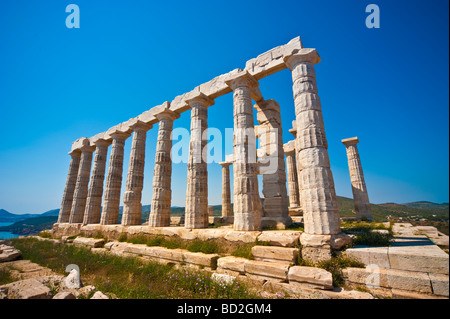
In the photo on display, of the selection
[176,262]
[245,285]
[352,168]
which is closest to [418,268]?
[245,285]

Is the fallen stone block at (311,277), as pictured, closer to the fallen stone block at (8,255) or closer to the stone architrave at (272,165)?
the stone architrave at (272,165)

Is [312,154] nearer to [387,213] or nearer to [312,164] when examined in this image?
[312,164]

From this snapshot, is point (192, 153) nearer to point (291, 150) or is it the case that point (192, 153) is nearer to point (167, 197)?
point (167, 197)

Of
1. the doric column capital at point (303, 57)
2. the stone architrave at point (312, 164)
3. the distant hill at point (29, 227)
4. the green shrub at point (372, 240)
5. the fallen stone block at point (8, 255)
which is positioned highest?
the doric column capital at point (303, 57)

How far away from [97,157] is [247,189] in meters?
15.9

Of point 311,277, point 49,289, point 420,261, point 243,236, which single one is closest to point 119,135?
point 49,289

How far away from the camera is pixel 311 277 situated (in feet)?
17.6

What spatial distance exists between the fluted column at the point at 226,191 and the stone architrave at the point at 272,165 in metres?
11.2

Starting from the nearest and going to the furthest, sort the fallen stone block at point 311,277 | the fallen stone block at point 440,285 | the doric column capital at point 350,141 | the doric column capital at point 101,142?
the fallen stone block at point 440,285
the fallen stone block at point 311,277
the doric column capital at point 350,141
the doric column capital at point 101,142

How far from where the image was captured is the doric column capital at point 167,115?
1408 cm

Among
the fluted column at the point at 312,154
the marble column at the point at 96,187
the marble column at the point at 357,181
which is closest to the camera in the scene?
the fluted column at the point at 312,154

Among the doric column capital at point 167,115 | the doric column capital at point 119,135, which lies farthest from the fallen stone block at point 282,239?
the doric column capital at point 119,135

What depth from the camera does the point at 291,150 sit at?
1958 cm

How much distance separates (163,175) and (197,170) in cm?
325
